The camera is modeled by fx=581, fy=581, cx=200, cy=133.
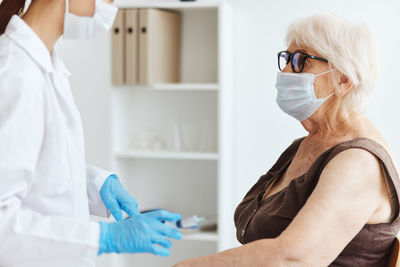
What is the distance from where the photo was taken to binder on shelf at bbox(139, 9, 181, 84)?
2.98m

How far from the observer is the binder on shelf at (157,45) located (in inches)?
117

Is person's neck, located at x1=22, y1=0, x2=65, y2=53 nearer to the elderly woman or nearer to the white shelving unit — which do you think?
the elderly woman

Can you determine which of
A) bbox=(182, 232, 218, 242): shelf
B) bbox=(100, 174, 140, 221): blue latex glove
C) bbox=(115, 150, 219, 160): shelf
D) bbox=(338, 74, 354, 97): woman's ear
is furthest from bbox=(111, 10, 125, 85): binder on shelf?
bbox=(338, 74, 354, 97): woman's ear

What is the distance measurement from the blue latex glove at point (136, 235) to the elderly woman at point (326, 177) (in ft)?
0.68

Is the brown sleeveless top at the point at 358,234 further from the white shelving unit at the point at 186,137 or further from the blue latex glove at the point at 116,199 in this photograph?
the white shelving unit at the point at 186,137

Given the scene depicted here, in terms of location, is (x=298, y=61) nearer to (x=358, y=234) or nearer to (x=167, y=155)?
(x=358, y=234)

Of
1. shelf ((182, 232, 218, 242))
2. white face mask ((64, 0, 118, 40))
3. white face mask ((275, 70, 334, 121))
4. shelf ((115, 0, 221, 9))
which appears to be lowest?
shelf ((182, 232, 218, 242))

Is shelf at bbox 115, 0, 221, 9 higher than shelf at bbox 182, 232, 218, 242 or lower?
higher

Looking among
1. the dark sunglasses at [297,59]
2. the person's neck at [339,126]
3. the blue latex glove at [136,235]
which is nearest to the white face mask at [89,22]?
the blue latex glove at [136,235]

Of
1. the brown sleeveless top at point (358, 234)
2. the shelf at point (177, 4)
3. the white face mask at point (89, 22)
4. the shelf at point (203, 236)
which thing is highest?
the shelf at point (177, 4)

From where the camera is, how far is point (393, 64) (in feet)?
9.86

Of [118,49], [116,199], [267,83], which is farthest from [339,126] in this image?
[118,49]

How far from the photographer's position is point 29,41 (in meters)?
1.29

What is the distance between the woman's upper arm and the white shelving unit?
5.19ft
